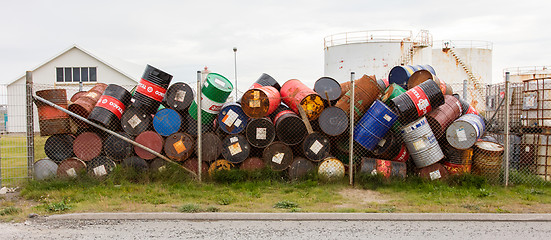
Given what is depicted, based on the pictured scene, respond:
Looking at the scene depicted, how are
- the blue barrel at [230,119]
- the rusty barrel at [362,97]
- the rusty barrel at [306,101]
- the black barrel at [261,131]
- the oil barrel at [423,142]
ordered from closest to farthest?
the oil barrel at [423,142], the black barrel at [261,131], the blue barrel at [230,119], the rusty barrel at [306,101], the rusty barrel at [362,97]

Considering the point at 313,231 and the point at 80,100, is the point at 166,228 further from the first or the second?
the point at 80,100

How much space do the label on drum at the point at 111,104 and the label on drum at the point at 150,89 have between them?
47 cm

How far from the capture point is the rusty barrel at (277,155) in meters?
8.04

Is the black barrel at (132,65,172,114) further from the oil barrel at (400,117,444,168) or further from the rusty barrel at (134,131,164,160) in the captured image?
the oil barrel at (400,117,444,168)

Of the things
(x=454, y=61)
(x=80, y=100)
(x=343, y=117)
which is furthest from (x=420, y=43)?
(x=80, y=100)

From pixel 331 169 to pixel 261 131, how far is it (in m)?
1.49

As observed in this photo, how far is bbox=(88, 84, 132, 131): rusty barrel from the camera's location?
791 centimetres

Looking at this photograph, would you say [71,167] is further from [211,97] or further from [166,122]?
[211,97]

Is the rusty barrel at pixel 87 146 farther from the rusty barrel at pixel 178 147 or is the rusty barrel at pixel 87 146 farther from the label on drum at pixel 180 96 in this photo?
the label on drum at pixel 180 96

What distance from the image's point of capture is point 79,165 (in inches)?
308

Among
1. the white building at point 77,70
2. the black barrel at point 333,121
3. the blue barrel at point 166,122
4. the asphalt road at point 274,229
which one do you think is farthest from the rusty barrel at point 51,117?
the white building at point 77,70

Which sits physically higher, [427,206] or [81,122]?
[81,122]

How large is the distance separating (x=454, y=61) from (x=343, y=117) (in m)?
25.7

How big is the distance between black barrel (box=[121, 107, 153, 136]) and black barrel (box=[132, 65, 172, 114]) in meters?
0.13
